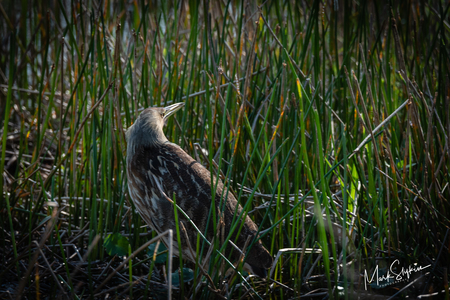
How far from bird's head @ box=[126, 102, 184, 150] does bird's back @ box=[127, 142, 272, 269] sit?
60mm

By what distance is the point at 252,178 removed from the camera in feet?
6.00

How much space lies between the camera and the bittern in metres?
1.58

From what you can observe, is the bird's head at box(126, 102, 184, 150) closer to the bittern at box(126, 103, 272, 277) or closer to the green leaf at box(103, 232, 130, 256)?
the bittern at box(126, 103, 272, 277)

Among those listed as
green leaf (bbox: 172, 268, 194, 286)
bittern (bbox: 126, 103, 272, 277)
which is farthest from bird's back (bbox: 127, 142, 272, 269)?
green leaf (bbox: 172, 268, 194, 286)

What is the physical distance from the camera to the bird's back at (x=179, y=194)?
158 centimetres

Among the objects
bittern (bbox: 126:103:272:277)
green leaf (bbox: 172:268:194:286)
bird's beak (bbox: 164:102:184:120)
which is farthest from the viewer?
bird's beak (bbox: 164:102:184:120)

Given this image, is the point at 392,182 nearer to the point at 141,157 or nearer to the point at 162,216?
the point at 162,216

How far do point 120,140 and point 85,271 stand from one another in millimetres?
586

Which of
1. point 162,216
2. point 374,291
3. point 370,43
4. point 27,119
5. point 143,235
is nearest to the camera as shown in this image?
point 374,291

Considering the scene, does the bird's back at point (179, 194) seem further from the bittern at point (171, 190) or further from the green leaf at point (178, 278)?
the green leaf at point (178, 278)

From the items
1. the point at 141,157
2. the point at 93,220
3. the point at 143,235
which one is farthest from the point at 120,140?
the point at 143,235

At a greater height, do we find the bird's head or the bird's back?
the bird's head

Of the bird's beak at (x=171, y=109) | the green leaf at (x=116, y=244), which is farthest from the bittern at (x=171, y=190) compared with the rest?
the green leaf at (x=116, y=244)

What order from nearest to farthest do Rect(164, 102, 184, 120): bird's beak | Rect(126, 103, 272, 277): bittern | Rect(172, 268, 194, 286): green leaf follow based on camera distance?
Rect(126, 103, 272, 277): bittern, Rect(172, 268, 194, 286): green leaf, Rect(164, 102, 184, 120): bird's beak
